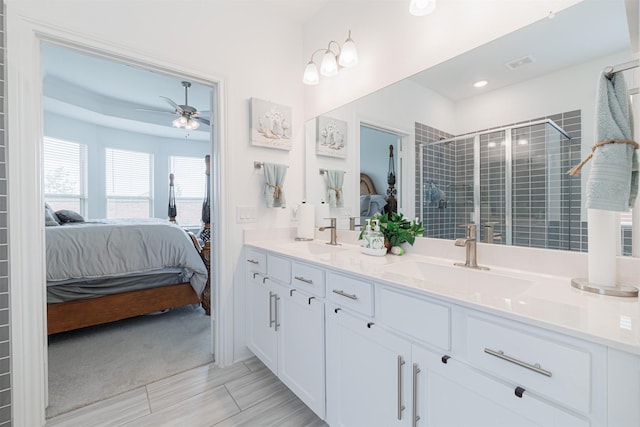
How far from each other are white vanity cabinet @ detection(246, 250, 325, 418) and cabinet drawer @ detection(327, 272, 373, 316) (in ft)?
0.26

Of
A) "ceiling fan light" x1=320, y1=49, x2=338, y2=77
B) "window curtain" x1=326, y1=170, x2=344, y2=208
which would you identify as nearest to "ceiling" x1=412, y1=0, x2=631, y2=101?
"ceiling fan light" x1=320, y1=49, x2=338, y2=77

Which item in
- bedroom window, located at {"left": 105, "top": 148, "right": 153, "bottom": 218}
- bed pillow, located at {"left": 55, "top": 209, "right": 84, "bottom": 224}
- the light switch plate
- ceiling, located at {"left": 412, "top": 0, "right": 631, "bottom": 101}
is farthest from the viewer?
bedroom window, located at {"left": 105, "top": 148, "right": 153, "bottom": 218}

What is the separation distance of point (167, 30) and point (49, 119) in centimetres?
397

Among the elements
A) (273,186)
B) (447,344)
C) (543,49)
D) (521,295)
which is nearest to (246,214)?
(273,186)

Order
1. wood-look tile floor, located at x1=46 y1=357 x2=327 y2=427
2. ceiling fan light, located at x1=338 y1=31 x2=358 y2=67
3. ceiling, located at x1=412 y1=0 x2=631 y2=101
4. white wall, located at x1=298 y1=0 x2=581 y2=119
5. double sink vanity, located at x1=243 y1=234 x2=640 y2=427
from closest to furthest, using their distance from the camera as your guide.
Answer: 1. double sink vanity, located at x1=243 y1=234 x2=640 y2=427
2. ceiling, located at x1=412 y1=0 x2=631 y2=101
3. white wall, located at x1=298 y1=0 x2=581 y2=119
4. wood-look tile floor, located at x1=46 y1=357 x2=327 y2=427
5. ceiling fan light, located at x1=338 y1=31 x2=358 y2=67

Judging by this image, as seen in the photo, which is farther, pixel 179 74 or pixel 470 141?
pixel 179 74

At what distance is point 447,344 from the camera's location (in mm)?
873

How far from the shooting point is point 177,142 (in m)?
5.79

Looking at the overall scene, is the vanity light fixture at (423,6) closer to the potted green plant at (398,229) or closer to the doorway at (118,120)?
the potted green plant at (398,229)

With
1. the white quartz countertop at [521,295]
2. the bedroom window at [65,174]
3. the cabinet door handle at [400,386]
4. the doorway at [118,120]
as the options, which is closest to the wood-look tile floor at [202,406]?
the doorway at [118,120]

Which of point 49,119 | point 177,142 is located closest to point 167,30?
point 49,119

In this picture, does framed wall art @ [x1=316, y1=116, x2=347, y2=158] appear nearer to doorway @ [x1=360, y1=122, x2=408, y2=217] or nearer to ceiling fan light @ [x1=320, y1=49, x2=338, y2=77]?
doorway @ [x1=360, y1=122, x2=408, y2=217]

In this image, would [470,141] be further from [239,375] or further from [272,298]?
[239,375]

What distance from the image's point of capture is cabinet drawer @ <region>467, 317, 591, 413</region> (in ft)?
2.06
